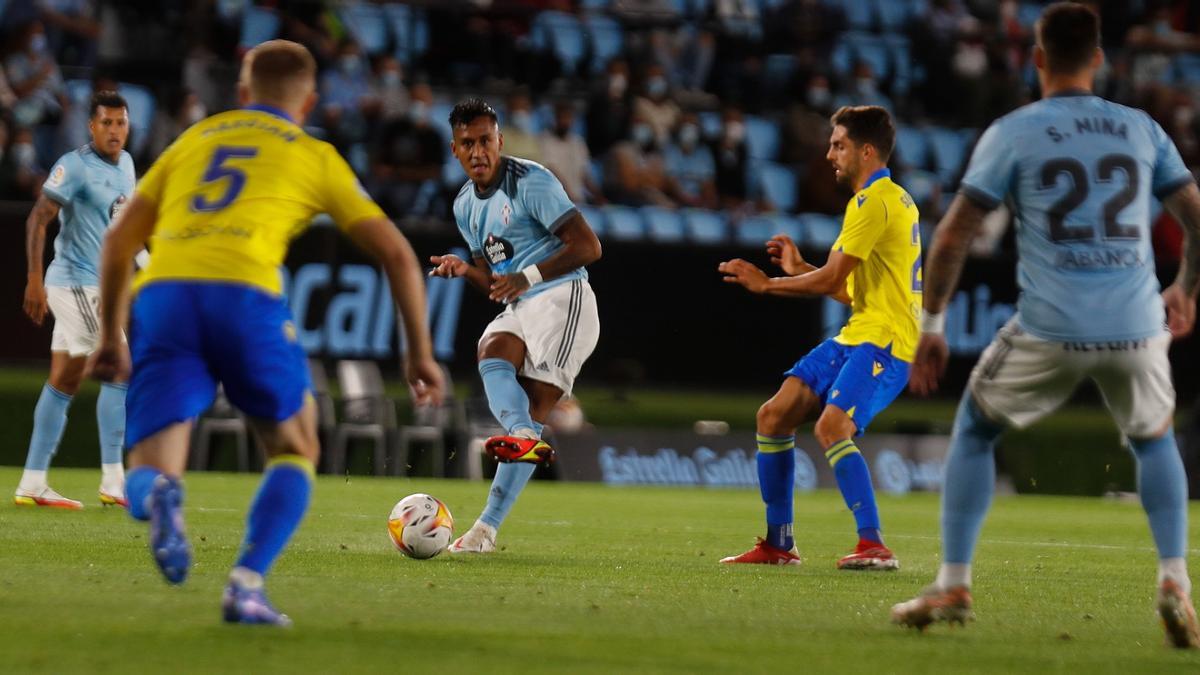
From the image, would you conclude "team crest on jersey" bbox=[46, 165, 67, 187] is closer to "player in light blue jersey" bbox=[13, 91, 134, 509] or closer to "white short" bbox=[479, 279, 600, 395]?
"player in light blue jersey" bbox=[13, 91, 134, 509]

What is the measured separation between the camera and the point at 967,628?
6.27 metres

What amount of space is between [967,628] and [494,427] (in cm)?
1136

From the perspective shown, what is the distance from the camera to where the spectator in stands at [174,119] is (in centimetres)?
1709

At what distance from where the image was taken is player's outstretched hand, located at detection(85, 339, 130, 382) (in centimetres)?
548

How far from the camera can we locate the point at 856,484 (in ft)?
29.9

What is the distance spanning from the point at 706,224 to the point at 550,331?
10.3 metres

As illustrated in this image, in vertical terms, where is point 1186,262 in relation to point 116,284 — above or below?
above

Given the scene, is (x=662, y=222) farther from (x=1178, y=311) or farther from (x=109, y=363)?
(x=109, y=363)

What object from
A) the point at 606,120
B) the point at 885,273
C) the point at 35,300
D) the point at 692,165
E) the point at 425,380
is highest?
the point at 606,120

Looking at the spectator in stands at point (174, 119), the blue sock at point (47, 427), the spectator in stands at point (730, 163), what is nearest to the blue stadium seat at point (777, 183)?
the spectator in stands at point (730, 163)

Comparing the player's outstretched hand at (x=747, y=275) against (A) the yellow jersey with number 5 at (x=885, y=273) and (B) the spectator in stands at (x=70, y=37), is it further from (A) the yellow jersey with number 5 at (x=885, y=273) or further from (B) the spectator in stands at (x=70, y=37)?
(B) the spectator in stands at (x=70, y=37)

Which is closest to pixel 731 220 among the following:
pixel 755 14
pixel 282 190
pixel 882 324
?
pixel 755 14

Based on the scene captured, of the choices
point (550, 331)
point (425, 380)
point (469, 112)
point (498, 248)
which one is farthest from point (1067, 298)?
point (498, 248)

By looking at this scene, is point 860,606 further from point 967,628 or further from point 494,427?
point 494,427
